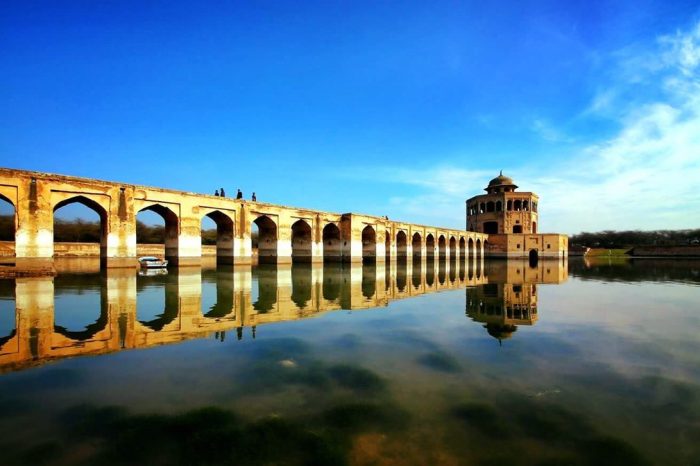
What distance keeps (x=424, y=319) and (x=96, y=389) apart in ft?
16.3

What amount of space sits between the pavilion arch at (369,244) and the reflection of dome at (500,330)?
2437 centimetres

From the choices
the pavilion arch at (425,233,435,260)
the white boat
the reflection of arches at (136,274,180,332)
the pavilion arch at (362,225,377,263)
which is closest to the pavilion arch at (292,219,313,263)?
the pavilion arch at (362,225,377,263)

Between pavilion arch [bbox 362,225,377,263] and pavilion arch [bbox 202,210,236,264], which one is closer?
pavilion arch [bbox 202,210,236,264]

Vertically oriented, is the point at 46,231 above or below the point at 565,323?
above

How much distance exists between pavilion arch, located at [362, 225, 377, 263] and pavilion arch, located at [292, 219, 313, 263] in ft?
20.0

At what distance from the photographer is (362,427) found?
2711mm

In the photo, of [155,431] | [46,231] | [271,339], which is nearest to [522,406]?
[155,431]

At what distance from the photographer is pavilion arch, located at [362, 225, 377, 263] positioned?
3095cm

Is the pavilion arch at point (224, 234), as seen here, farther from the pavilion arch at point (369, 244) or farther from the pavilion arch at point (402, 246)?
the pavilion arch at point (402, 246)

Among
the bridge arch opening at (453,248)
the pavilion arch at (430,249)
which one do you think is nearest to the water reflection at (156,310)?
the pavilion arch at (430,249)

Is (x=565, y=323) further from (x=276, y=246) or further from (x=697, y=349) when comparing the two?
(x=276, y=246)

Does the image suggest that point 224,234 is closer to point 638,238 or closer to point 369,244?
point 369,244

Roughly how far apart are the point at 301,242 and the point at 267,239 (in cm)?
306

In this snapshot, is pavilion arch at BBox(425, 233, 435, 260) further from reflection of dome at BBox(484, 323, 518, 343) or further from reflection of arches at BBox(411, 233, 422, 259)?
reflection of dome at BBox(484, 323, 518, 343)
